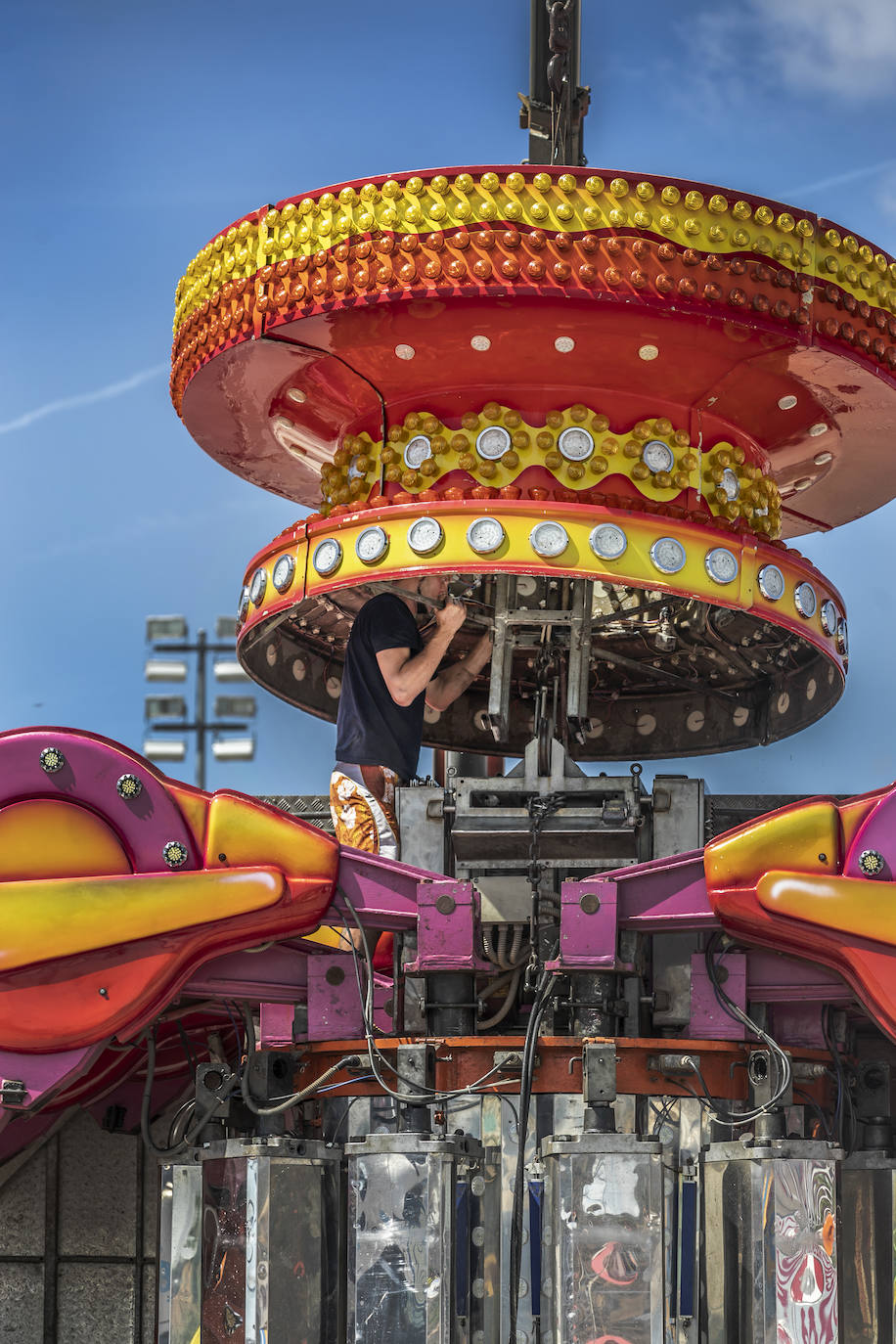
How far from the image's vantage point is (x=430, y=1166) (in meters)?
10.1

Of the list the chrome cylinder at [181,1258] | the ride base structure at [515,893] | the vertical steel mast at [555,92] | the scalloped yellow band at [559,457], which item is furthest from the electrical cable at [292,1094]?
the vertical steel mast at [555,92]

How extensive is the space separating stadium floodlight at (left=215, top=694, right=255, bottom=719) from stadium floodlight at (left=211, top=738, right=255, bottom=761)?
0.49 meters

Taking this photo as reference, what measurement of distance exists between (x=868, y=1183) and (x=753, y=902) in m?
1.81

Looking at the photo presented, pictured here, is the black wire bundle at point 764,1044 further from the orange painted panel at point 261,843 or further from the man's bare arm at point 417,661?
the man's bare arm at point 417,661

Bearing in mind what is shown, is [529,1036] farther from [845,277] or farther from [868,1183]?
[845,277]

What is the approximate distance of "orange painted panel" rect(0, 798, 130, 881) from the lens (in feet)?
34.8

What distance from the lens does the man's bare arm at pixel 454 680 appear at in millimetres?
13531

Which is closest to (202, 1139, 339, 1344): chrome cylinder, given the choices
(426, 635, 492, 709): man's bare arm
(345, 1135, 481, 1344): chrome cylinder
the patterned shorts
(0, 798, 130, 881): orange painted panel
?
(345, 1135, 481, 1344): chrome cylinder

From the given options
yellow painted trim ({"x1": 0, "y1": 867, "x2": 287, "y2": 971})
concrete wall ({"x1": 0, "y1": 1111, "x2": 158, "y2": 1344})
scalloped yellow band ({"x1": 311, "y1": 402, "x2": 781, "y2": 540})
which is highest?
scalloped yellow band ({"x1": 311, "y1": 402, "x2": 781, "y2": 540})

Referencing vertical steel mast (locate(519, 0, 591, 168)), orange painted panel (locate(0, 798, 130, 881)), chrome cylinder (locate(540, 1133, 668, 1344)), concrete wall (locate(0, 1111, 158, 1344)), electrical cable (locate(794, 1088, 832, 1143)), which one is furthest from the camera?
vertical steel mast (locate(519, 0, 591, 168))

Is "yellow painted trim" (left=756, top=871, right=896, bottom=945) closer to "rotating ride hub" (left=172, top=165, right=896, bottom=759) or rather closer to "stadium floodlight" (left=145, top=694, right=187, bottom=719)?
"rotating ride hub" (left=172, top=165, right=896, bottom=759)

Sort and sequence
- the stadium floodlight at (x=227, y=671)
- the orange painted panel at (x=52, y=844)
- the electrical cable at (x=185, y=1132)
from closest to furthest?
the orange painted panel at (x=52, y=844) → the electrical cable at (x=185, y=1132) → the stadium floodlight at (x=227, y=671)

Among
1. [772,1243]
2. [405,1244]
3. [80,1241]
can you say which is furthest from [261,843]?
[80,1241]

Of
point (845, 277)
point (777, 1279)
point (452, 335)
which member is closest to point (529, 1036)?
point (777, 1279)
